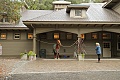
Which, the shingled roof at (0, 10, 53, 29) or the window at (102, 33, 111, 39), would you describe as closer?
the shingled roof at (0, 10, 53, 29)

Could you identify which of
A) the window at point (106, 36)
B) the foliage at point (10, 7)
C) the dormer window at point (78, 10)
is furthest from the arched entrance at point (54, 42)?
the foliage at point (10, 7)

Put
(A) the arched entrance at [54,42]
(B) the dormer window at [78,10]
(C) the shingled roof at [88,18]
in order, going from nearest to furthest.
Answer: (C) the shingled roof at [88,18] → (B) the dormer window at [78,10] → (A) the arched entrance at [54,42]

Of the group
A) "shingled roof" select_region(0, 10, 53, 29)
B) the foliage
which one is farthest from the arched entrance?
the foliage

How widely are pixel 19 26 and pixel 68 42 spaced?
237 inches

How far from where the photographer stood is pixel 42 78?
849 centimetres

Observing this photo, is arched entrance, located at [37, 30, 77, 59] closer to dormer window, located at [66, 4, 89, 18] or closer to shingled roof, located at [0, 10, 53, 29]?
shingled roof, located at [0, 10, 53, 29]

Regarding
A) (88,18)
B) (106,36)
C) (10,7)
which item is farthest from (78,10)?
(10,7)

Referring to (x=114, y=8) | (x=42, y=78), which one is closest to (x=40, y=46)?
(x=114, y=8)

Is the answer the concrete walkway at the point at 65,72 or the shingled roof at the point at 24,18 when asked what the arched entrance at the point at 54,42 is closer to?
the shingled roof at the point at 24,18

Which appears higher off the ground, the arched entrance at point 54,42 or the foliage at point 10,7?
the foliage at point 10,7

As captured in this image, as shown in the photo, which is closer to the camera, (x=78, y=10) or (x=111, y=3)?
(x=78, y=10)

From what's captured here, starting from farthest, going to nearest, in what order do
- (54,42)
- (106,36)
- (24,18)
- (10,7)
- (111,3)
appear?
(24,18) → (111,3) → (106,36) → (54,42) → (10,7)

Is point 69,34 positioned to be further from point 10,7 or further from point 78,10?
point 10,7

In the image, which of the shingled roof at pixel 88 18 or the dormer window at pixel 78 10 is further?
the dormer window at pixel 78 10
